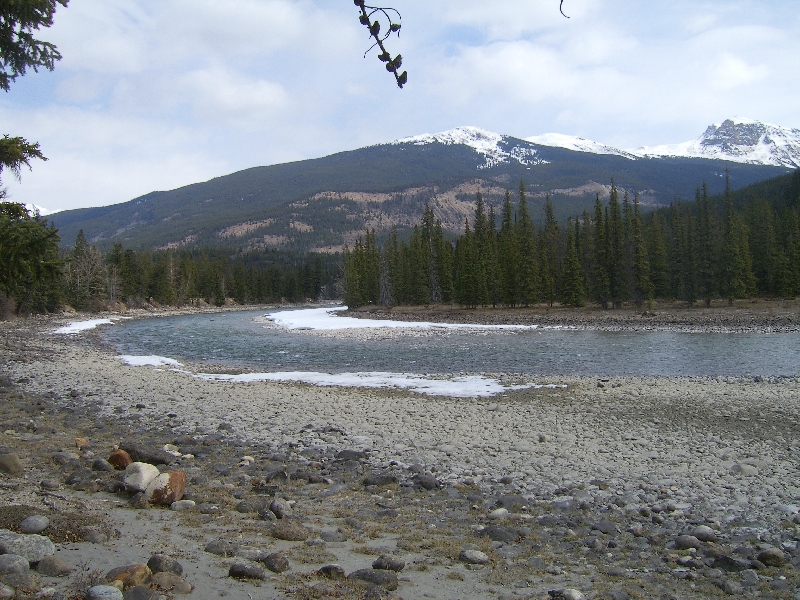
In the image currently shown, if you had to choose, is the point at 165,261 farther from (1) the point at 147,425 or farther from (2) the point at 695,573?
(2) the point at 695,573

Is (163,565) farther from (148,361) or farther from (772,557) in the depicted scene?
(148,361)

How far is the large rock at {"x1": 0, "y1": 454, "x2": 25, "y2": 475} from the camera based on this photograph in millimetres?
7738

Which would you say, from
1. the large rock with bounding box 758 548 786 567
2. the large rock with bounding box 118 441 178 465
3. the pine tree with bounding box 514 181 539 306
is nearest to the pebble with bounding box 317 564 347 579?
the large rock with bounding box 758 548 786 567

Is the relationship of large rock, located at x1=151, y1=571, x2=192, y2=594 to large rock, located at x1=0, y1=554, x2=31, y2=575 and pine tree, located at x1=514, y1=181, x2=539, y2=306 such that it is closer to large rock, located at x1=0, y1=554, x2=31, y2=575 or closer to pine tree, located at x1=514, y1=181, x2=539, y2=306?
large rock, located at x1=0, y1=554, x2=31, y2=575

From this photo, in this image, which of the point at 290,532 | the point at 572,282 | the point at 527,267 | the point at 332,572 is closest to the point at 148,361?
the point at 290,532

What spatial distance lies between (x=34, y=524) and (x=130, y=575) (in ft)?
5.24

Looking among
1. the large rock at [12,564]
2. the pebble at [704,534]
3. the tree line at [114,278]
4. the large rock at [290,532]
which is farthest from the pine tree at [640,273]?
the large rock at [12,564]

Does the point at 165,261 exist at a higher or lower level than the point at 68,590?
higher

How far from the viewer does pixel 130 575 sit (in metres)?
4.76

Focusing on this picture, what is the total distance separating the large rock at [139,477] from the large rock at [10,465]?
1610 mm

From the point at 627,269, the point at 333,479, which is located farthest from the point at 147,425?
the point at 627,269

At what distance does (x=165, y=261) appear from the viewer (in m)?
107

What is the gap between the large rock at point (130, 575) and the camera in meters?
4.70

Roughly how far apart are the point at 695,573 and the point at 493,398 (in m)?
10.0
